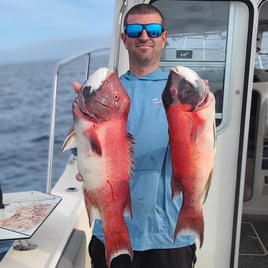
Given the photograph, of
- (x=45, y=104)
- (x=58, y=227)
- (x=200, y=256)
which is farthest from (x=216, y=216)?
(x=45, y=104)

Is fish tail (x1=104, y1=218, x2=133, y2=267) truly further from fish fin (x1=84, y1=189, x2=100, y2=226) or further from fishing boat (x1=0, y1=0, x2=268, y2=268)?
fishing boat (x1=0, y1=0, x2=268, y2=268)

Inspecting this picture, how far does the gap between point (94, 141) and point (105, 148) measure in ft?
0.13

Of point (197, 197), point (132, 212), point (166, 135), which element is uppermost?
point (166, 135)

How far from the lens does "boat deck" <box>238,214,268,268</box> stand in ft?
10.5

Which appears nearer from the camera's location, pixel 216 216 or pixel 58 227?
pixel 58 227

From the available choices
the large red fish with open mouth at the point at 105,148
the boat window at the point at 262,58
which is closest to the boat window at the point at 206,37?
the large red fish with open mouth at the point at 105,148

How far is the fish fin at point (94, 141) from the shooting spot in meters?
1.23

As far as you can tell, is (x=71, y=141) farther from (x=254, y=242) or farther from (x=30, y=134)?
(x=30, y=134)

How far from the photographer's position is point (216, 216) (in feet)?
8.27

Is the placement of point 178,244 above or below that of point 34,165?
above

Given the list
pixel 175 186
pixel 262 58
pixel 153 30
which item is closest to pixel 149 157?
pixel 175 186

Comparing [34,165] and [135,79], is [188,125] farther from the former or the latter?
[34,165]

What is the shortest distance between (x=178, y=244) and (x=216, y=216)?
39.2 inches

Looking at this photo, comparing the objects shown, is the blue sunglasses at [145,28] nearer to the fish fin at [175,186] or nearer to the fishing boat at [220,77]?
the fish fin at [175,186]
